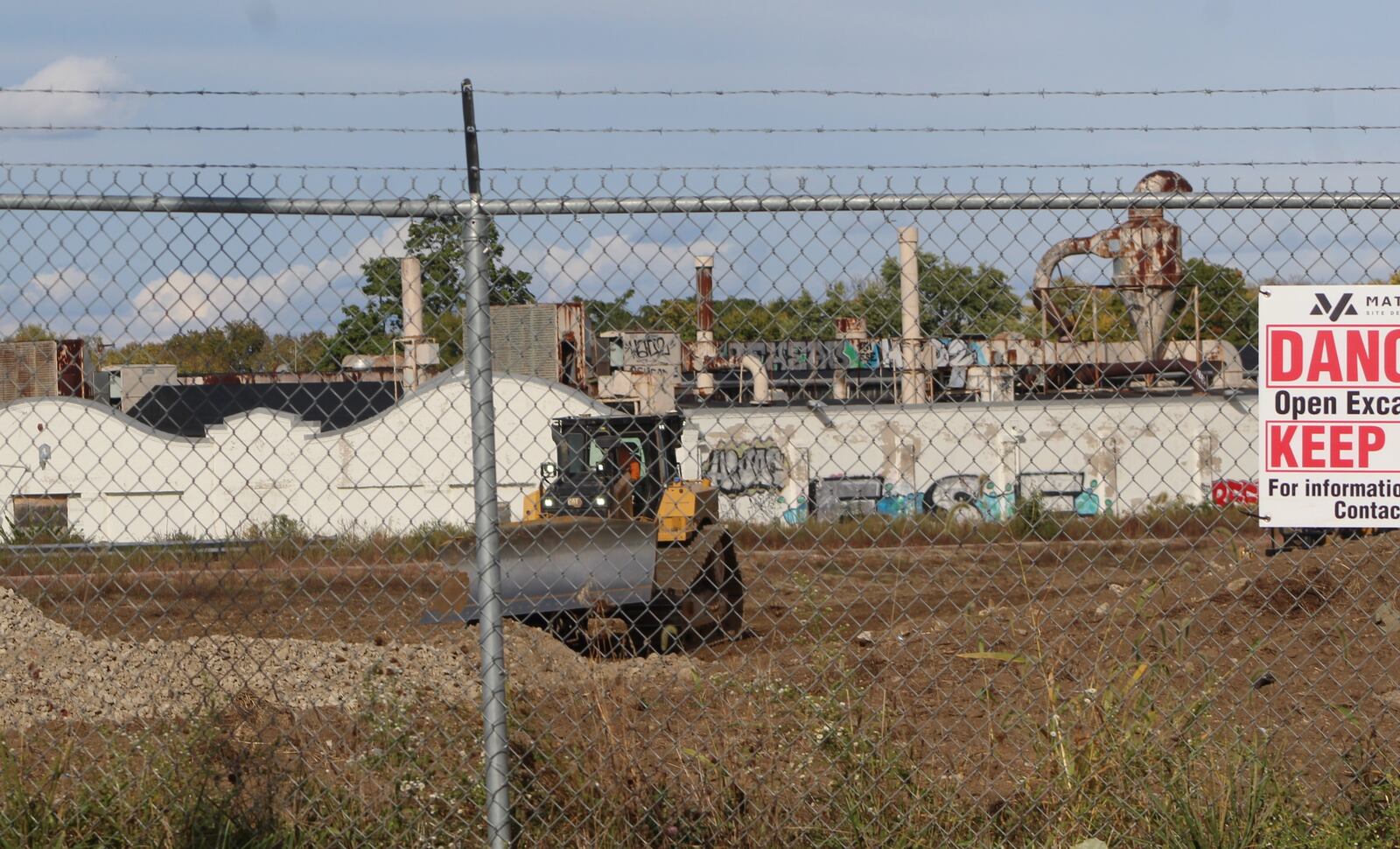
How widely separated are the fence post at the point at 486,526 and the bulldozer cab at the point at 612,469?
735 cm

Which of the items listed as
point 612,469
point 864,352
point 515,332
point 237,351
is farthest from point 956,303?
point 612,469

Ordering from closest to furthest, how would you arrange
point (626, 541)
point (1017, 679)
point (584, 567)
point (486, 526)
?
1. point (486, 526)
2. point (1017, 679)
3. point (584, 567)
4. point (626, 541)

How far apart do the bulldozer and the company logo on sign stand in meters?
5.13

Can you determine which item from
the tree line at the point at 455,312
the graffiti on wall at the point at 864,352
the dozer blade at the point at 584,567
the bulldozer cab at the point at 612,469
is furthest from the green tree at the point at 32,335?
the bulldozer cab at the point at 612,469

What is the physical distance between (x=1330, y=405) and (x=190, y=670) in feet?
27.6

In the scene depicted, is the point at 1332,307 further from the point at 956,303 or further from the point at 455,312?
the point at 455,312

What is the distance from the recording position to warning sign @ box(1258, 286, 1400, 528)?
4129mm

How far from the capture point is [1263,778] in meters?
4.17

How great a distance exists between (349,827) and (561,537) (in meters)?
3.77

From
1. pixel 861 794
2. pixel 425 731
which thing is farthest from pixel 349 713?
pixel 861 794

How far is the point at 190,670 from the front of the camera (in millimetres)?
9922

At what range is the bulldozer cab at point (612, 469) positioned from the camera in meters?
11.8

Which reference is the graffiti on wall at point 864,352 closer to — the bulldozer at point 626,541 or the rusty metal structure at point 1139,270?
the rusty metal structure at point 1139,270

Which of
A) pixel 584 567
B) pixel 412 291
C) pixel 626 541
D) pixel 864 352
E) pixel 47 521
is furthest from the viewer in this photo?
pixel 626 541
